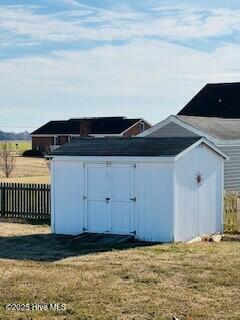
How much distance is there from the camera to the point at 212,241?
17.3 metres

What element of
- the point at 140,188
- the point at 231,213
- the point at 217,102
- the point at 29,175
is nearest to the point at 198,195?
the point at 140,188

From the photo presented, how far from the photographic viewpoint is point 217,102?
42.8 m

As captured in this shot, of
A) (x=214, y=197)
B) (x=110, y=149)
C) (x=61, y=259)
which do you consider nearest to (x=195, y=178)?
(x=214, y=197)

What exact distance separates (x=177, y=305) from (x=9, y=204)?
14.4 meters

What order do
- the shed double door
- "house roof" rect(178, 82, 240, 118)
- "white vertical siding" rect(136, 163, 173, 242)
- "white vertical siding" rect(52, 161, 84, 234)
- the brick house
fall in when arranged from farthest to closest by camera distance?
the brick house
"house roof" rect(178, 82, 240, 118)
"white vertical siding" rect(52, 161, 84, 234)
the shed double door
"white vertical siding" rect(136, 163, 173, 242)

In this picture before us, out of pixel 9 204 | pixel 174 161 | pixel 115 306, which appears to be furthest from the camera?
→ pixel 9 204

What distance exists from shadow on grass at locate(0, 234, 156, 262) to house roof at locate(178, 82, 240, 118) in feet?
84.8

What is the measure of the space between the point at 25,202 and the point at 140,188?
7.02 metres

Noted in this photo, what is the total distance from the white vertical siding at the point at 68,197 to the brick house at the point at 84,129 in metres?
57.3

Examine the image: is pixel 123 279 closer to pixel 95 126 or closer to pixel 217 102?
pixel 217 102

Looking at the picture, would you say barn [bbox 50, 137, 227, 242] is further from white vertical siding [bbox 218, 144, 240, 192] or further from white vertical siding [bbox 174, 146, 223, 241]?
white vertical siding [bbox 218, 144, 240, 192]

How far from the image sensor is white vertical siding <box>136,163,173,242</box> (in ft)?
54.0

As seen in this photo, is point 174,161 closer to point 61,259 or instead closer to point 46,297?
point 61,259

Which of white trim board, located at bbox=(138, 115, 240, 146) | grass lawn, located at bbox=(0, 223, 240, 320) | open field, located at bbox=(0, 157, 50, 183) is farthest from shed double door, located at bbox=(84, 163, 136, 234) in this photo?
open field, located at bbox=(0, 157, 50, 183)
